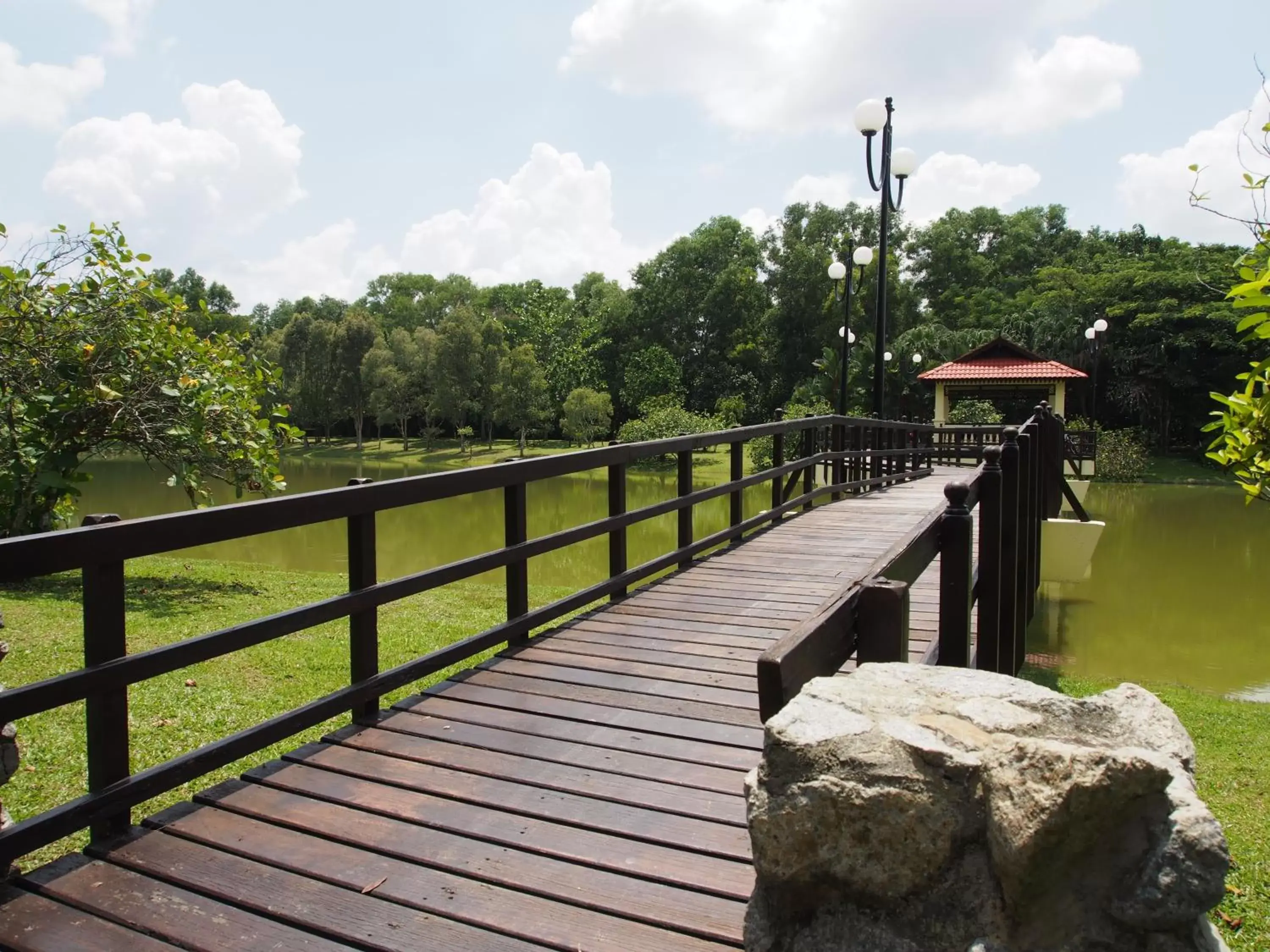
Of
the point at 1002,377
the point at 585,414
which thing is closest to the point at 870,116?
the point at 1002,377

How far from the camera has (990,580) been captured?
15.5 feet

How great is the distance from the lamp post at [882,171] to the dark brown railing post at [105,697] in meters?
12.2

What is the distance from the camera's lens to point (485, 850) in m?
2.72

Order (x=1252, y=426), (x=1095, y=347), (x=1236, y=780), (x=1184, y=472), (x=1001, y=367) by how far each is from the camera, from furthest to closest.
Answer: (x=1184, y=472), (x=1095, y=347), (x=1001, y=367), (x=1236, y=780), (x=1252, y=426)

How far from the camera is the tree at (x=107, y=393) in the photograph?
9.22 metres

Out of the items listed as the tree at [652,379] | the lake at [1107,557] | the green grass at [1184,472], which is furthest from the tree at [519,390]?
the green grass at [1184,472]

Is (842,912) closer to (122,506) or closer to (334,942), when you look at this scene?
(334,942)

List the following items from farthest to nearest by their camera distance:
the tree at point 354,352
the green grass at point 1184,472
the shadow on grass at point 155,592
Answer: the tree at point 354,352, the green grass at point 1184,472, the shadow on grass at point 155,592

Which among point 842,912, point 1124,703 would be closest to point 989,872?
point 842,912

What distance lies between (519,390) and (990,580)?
133 ft

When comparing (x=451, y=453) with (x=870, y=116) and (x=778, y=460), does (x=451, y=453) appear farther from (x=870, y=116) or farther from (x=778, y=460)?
(x=778, y=460)

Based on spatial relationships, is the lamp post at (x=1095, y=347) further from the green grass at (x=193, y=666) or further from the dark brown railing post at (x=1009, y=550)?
the dark brown railing post at (x=1009, y=550)

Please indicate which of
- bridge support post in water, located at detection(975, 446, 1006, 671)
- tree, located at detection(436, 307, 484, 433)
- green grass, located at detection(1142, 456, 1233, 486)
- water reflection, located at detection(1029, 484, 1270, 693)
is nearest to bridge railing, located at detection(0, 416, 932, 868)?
bridge support post in water, located at detection(975, 446, 1006, 671)

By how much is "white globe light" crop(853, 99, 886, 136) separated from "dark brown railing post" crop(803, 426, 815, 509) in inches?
172
